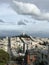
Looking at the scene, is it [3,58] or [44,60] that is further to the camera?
[3,58]

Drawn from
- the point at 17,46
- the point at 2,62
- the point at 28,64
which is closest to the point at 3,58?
the point at 2,62

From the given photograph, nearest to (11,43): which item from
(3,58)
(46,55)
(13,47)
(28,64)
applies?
(13,47)

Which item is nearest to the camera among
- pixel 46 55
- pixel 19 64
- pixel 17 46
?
pixel 46 55

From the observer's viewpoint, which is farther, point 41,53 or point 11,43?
point 11,43

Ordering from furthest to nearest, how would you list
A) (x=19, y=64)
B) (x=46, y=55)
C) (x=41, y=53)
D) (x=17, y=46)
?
(x=17, y=46), (x=19, y=64), (x=41, y=53), (x=46, y=55)

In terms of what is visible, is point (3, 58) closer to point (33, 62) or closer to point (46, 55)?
point (33, 62)

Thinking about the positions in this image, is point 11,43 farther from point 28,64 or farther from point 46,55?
point 46,55

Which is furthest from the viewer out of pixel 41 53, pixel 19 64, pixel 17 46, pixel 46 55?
pixel 17 46

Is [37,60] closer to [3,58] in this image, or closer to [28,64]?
[28,64]
